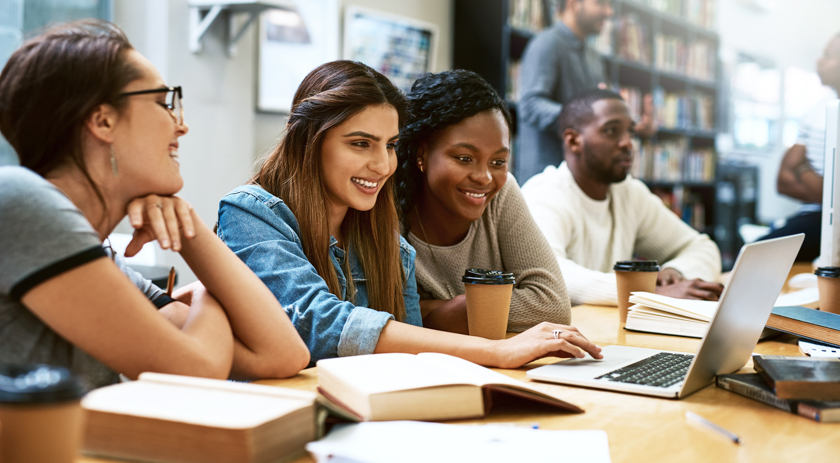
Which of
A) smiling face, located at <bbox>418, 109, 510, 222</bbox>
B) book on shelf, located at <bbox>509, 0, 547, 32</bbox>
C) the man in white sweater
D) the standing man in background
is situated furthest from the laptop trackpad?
book on shelf, located at <bbox>509, 0, 547, 32</bbox>

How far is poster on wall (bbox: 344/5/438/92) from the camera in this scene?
3748 mm

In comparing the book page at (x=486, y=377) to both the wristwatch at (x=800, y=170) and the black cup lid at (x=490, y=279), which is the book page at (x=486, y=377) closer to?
the black cup lid at (x=490, y=279)

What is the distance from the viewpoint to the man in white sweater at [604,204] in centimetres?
249

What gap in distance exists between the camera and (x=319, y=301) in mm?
1168

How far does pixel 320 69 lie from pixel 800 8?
5.51 metres

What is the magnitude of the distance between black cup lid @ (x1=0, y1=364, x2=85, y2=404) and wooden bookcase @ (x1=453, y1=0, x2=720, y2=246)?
13.8ft

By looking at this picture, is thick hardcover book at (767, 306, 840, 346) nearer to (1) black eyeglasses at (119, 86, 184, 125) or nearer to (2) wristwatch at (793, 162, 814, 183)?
(1) black eyeglasses at (119, 86, 184, 125)

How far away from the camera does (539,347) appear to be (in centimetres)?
111

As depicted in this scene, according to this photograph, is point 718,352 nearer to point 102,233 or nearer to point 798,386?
point 798,386

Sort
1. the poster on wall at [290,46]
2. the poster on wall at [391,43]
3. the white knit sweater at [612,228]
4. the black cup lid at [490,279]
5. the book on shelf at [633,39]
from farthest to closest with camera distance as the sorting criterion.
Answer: the book on shelf at [633,39], the poster on wall at [391,43], the poster on wall at [290,46], the white knit sweater at [612,228], the black cup lid at [490,279]

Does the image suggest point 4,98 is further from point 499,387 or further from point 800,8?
point 800,8

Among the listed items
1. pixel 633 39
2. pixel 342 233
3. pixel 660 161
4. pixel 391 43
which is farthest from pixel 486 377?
pixel 660 161

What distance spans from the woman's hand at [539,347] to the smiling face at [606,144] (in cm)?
167

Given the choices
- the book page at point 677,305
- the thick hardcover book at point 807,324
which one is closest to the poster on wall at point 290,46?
the book page at point 677,305
